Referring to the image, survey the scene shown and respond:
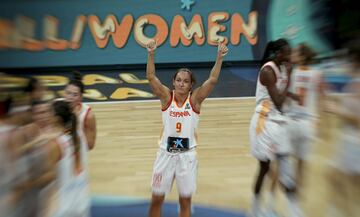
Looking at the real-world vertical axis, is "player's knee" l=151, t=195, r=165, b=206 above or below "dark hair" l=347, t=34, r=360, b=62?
below

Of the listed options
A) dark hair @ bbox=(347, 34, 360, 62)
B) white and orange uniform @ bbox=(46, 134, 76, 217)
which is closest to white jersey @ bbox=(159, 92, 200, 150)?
white and orange uniform @ bbox=(46, 134, 76, 217)

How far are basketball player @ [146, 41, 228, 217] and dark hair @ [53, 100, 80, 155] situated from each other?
998 mm

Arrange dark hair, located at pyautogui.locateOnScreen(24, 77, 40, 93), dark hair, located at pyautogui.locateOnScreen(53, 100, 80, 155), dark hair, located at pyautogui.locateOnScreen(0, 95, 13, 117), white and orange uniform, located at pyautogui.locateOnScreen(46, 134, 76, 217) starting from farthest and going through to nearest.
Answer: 1. dark hair, located at pyautogui.locateOnScreen(53, 100, 80, 155)
2. white and orange uniform, located at pyautogui.locateOnScreen(46, 134, 76, 217)
3. dark hair, located at pyautogui.locateOnScreen(24, 77, 40, 93)
4. dark hair, located at pyautogui.locateOnScreen(0, 95, 13, 117)

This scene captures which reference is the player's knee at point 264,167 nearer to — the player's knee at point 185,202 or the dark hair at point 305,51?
the player's knee at point 185,202

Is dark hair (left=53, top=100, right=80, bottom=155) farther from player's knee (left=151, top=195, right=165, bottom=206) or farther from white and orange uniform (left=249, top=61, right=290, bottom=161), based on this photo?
white and orange uniform (left=249, top=61, right=290, bottom=161)

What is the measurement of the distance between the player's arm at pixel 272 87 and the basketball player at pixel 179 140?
448 millimetres

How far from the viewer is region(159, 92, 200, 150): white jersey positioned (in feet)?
10.9

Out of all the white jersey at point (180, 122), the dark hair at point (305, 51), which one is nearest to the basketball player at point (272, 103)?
the dark hair at point (305, 51)

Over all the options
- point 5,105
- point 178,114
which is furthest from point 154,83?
point 5,105

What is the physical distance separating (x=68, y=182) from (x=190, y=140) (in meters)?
1.41

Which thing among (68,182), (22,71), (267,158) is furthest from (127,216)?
(22,71)

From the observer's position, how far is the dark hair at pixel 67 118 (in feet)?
7.81

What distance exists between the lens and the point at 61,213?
191 cm

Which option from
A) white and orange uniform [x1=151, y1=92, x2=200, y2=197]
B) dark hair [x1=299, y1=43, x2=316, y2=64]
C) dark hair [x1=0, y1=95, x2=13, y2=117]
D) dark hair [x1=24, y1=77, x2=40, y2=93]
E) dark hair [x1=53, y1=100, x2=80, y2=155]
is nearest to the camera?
dark hair [x1=0, y1=95, x2=13, y2=117]
